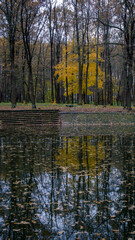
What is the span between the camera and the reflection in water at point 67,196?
4.01m

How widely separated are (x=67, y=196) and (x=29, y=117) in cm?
1736

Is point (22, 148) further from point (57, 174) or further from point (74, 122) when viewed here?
point (74, 122)

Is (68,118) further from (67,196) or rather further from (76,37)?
(67,196)

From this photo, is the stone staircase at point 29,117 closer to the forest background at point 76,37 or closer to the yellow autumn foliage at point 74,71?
the forest background at point 76,37

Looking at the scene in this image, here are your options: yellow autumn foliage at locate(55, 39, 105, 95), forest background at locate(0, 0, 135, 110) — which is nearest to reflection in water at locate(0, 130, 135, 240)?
forest background at locate(0, 0, 135, 110)

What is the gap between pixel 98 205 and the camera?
4.95 metres

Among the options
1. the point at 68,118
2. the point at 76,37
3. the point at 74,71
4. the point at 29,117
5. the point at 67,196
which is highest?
the point at 76,37

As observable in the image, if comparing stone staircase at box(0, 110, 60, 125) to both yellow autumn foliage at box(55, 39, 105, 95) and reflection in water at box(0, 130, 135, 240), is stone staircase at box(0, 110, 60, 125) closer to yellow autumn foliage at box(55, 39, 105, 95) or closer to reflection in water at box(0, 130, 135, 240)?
yellow autumn foliage at box(55, 39, 105, 95)

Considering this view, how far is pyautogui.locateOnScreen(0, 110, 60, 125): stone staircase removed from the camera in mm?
21817

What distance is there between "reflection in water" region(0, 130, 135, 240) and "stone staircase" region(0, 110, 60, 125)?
12.3m

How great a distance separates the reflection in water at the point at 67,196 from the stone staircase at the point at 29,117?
12.3 meters

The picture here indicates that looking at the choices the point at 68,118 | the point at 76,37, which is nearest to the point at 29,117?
the point at 68,118

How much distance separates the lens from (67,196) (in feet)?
17.7

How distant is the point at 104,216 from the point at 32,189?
1.96 meters
